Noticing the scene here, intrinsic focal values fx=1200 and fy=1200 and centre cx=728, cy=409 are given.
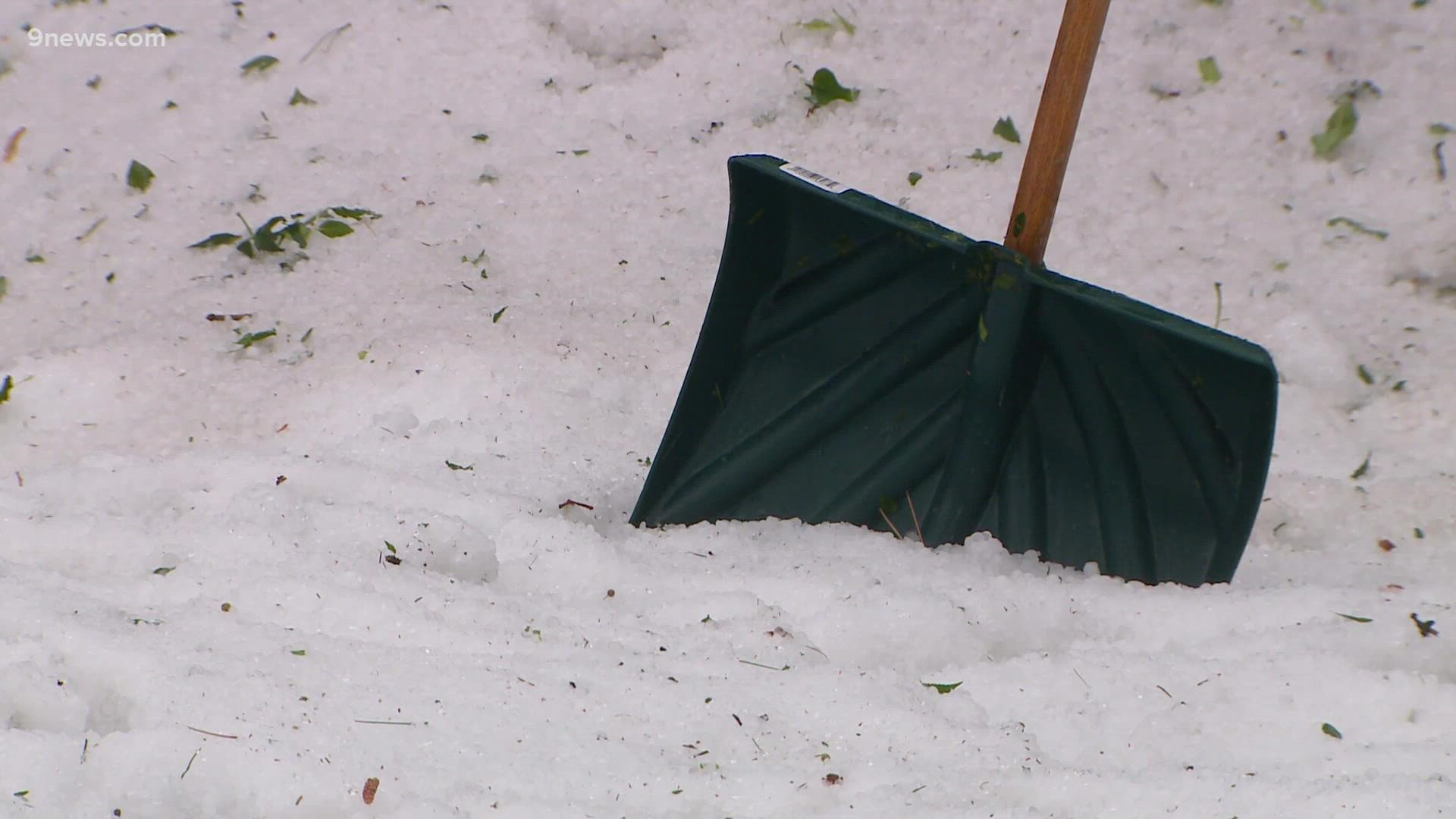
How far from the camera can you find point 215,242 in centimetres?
210

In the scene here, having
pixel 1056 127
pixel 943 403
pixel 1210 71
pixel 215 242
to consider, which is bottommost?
pixel 215 242

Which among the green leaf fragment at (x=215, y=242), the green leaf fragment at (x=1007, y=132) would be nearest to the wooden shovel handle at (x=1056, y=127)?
the green leaf fragment at (x=1007, y=132)

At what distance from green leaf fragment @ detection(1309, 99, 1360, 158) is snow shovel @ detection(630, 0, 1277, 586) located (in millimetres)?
818

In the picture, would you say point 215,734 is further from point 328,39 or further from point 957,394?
point 328,39

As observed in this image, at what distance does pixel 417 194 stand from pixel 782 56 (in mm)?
767

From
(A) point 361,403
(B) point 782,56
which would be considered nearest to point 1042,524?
(A) point 361,403

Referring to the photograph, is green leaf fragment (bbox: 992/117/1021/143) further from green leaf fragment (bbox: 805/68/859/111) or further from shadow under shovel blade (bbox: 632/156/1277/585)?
shadow under shovel blade (bbox: 632/156/1277/585)

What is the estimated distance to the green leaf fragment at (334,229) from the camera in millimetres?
2105

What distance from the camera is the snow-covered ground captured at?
1141 mm

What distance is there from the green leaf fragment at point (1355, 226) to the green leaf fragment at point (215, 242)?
1892 mm

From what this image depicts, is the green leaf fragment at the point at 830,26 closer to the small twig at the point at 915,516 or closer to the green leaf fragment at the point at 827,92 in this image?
the green leaf fragment at the point at 827,92

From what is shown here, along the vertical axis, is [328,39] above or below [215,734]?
above

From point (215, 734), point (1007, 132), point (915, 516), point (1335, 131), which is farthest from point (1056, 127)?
point (215, 734)

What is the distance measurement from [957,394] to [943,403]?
0.02 meters
